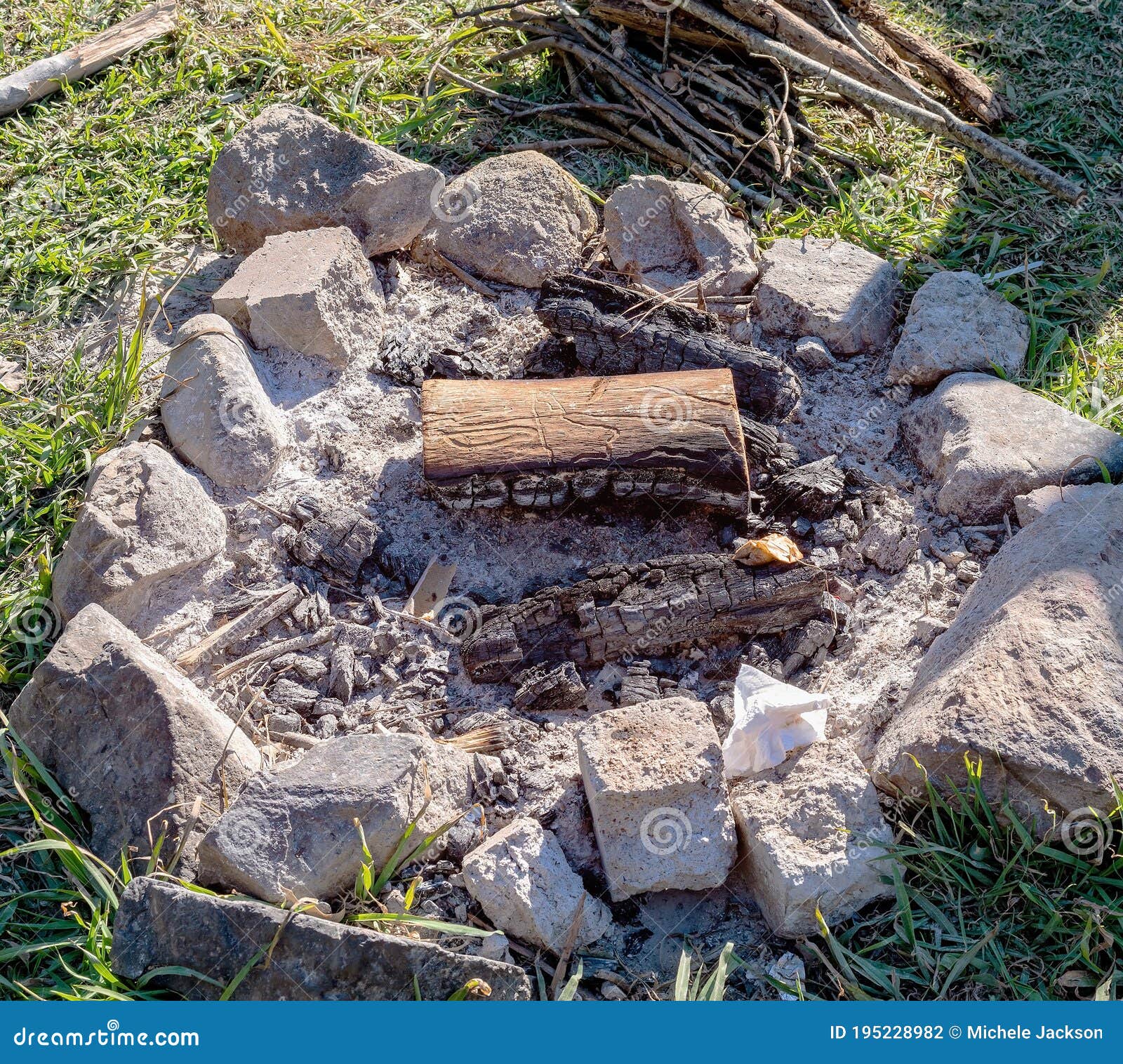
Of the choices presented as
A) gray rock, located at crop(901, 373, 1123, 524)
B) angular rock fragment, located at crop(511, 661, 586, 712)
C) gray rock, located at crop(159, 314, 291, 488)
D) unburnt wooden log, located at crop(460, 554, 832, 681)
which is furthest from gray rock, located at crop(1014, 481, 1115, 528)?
gray rock, located at crop(159, 314, 291, 488)

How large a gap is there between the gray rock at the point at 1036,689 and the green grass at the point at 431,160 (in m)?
0.15

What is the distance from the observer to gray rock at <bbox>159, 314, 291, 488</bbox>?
3.62 meters

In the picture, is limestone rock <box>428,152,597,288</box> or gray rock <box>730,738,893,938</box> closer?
gray rock <box>730,738,893,938</box>

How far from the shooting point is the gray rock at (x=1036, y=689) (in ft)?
8.77

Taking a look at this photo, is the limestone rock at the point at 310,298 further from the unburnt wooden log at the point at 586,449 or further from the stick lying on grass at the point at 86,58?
the stick lying on grass at the point at 86,58

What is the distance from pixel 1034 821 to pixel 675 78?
3895mm

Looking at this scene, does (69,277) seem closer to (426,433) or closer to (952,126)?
(426,433)

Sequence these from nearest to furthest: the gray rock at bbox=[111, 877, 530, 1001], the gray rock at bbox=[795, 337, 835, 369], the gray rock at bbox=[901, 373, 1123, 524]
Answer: the gray rock at bbox=[111, 877, 530, 1001] < the gray rock at bbox=[901, 373, 1123, 524] < the gray rock at bbox=[795, 337, 835, 369]

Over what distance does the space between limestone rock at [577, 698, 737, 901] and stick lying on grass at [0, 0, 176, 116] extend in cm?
474

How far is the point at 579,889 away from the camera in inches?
108

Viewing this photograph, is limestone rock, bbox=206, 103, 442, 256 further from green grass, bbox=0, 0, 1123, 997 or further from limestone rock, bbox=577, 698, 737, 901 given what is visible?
limestone rock, bbox=577, 698, 737, 901

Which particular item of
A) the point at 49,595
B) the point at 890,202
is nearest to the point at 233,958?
the point at 49,595

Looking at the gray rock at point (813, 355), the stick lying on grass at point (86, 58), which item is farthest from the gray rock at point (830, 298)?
the stick lying on grass at point (86, 58)

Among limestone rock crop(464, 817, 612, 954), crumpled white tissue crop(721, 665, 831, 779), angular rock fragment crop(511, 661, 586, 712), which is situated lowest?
limestone rock crop(464, 817, 612, 954)
